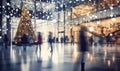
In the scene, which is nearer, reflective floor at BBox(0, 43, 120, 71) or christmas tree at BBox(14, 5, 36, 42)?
reflective floor at BBox(0, 43, 120, 71)

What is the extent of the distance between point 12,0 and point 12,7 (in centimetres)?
129

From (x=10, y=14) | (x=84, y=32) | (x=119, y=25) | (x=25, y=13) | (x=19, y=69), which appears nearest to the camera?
(x=84, y=32)

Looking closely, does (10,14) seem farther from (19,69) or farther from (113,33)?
(19,69)

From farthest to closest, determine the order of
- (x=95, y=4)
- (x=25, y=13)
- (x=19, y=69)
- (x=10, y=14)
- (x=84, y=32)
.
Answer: (x=95, y=4), (x=10, y=14), (x=25, y=13), (x=19, y=69), (x=84, y=32)

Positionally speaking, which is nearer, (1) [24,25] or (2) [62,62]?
(2) [62,62]

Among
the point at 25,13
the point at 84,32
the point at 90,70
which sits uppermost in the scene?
the point at 25,13

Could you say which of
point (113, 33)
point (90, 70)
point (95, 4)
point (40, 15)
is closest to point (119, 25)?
point (113, 33)

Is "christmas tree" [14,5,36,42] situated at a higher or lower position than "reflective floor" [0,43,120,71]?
higher

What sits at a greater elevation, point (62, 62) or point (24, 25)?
point (24, 25)

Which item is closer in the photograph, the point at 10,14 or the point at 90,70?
the point at 90,70

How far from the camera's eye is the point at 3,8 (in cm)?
4147

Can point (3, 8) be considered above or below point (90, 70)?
above

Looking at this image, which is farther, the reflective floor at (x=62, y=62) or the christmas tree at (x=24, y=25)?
the christmas tree at (x=24, y=25)

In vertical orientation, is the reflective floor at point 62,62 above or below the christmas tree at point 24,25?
below
